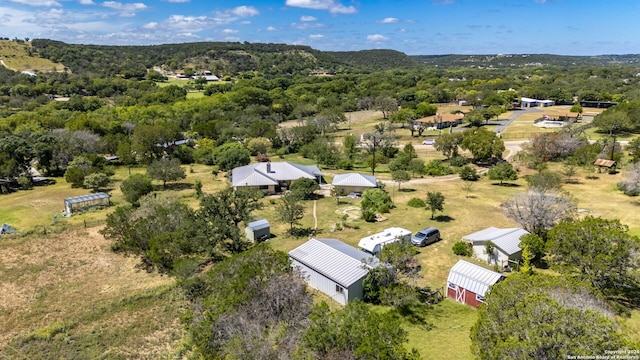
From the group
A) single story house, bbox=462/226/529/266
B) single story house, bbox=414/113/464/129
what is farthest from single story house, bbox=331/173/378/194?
single story house, bbox=414/113/464/129

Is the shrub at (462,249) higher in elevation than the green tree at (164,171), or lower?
lower

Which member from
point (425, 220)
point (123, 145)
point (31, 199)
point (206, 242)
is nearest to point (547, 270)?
point (425, 220)

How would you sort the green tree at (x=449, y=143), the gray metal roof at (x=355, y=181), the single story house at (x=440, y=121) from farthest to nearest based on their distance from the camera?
the single story house at (x=440, y=121), the green tree at (x=449, y=143), the gray metal roof at (x=355, y=181)

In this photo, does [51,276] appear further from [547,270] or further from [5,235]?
[547,270]

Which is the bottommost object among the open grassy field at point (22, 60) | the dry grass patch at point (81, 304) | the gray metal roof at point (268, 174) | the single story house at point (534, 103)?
the dry grass patch at point (81, 304)

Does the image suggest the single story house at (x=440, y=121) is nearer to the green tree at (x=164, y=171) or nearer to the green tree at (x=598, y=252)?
the green tree at (x=164, y=171)

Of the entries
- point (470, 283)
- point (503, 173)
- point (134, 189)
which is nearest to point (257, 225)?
point (134, 189)

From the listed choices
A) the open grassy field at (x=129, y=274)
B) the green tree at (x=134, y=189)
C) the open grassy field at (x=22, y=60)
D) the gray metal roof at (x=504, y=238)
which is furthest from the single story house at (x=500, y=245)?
the open grassy field at (x=22, y=60)

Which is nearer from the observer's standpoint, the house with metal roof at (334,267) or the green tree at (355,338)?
the green tree at (355,338)

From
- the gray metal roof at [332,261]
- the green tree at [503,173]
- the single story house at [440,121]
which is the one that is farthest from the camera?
the single story house at [440,121]
